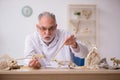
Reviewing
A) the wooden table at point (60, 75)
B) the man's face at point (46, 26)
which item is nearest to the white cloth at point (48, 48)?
the man's face at point (46, 26)

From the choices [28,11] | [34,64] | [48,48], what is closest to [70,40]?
[34,64]

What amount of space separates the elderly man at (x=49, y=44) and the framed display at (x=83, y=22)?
1746 mm

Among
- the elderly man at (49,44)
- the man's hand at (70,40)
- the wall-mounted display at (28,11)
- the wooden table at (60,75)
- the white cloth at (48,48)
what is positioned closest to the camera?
the wooden table at (60,75)

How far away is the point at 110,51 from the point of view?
12.2 ft

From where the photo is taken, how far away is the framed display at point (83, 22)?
3600 mm

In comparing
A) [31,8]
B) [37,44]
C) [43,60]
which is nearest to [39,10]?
[31,8]

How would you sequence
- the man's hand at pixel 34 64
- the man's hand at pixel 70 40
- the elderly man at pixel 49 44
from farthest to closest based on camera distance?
1. the elderly man at pixel 49 44
2. the man's hand at pixel 70 40
3. the man's hand at pixel 34 64

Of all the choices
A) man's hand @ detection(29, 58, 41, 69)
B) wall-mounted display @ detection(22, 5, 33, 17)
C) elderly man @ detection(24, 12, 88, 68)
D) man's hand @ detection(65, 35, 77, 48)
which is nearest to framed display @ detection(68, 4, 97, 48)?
wall-mounted display @ detection(22, 5, 33, 17)

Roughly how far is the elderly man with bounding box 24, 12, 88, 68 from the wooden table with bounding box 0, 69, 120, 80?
12.2 inches

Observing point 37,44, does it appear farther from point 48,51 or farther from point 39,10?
point 39,10

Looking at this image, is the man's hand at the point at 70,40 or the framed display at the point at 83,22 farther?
the framed display at the point at 83,22

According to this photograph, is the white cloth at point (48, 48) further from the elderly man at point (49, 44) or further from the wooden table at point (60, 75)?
the wooden table at point (60, 75)

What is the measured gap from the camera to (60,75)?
3.58 feet

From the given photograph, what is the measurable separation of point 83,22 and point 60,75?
→ 2.65 m
